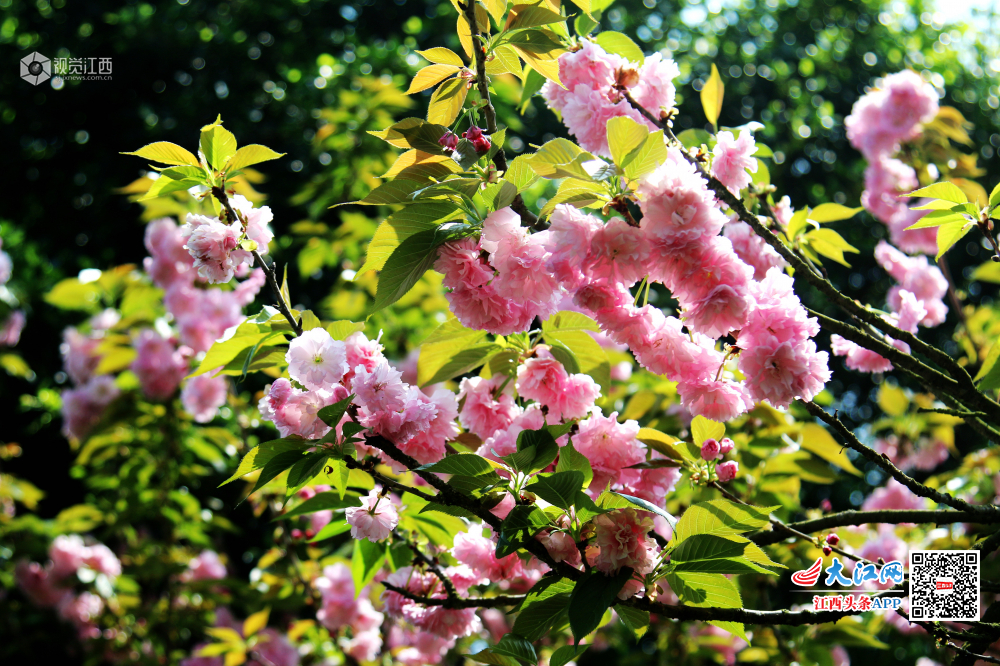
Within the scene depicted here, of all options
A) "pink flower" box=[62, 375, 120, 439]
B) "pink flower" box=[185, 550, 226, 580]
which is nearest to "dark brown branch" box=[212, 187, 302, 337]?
"pink flower" box=[62, 375, 120, 439]

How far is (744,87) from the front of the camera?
20.4ft

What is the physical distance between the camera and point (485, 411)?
4.58 ft

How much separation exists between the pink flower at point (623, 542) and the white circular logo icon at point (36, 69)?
6047mm

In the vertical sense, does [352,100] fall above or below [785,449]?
above

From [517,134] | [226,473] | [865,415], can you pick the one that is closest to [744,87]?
[517,134]

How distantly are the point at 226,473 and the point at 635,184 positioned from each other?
3028 millimetres

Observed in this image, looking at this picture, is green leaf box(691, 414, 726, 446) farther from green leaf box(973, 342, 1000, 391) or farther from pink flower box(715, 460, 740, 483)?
green leaf box(973, 342, 1000, 391)

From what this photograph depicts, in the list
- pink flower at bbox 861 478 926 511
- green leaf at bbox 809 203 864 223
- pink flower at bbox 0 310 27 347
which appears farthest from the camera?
pink flower at bbox 0 310 27 347

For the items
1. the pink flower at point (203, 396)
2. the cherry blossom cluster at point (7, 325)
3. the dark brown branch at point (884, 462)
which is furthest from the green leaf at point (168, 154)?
the cherry blossom cluster at point (7, 325)

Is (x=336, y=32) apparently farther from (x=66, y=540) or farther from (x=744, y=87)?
(x=66, y=540)

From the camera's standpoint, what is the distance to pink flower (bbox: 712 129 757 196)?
52.9 inches

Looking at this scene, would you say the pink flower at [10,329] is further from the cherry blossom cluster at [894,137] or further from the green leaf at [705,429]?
the cherry blossom cluster at [894,137]

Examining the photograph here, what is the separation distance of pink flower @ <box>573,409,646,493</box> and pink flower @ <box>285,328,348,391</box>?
0.50m

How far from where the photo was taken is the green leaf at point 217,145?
3.98ft
